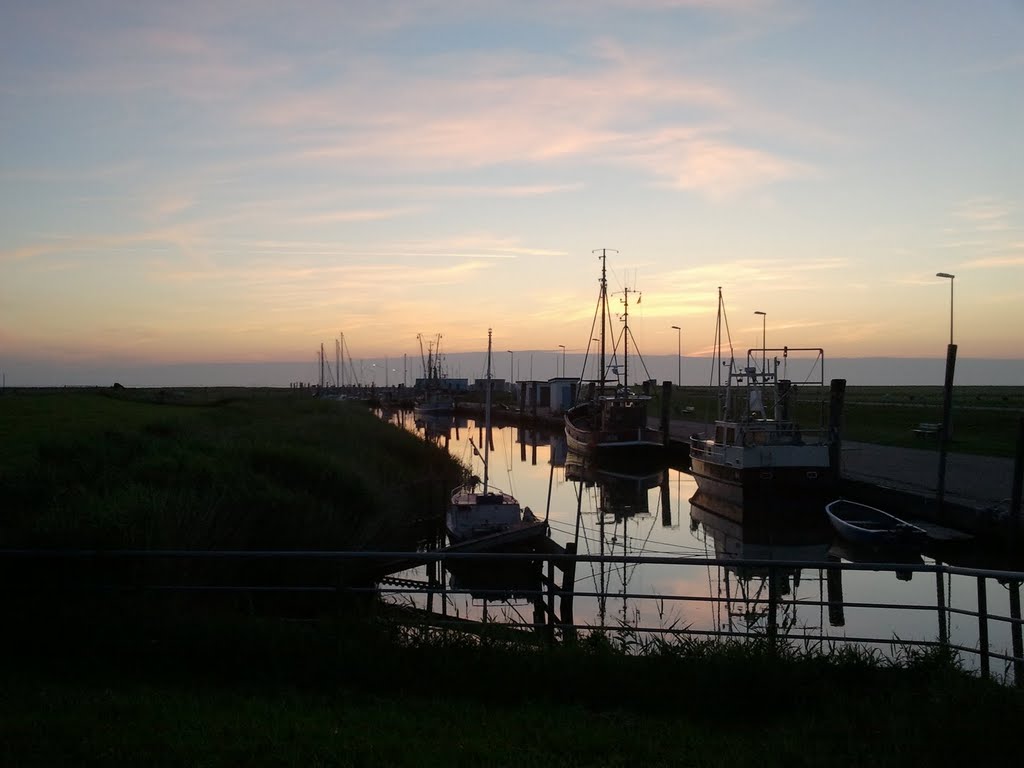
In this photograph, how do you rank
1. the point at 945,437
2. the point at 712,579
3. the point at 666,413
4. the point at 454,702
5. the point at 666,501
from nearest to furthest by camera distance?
the point at 454,702
the point at 712,579
the point at 945,437
the point at 666,501
the point at 666,413

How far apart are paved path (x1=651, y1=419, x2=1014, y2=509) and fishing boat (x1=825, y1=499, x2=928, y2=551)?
2.24 m

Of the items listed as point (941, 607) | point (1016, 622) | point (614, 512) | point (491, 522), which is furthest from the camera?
point (614, 512)

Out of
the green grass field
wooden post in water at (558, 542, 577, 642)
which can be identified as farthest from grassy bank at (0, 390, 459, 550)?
wooden post in water at (558, 542, 577, 642)

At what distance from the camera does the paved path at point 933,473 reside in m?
29.2

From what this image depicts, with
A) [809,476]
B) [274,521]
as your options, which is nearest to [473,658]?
[274,521]

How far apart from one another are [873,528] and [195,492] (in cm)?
1956

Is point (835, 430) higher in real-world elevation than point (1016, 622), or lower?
higher

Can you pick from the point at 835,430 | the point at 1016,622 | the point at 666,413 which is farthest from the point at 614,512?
the point at 1016,622

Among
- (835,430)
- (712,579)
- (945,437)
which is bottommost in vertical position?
(712,579)

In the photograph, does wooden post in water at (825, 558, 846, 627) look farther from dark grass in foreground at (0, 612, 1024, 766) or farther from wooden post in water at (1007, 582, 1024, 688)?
dark grass in foreground at (0, 612, 1024, 766)

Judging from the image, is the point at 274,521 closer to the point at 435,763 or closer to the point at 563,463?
the point at 435,763

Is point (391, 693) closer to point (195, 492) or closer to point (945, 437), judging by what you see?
point (195, 492)

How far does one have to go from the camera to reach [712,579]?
23281 mm

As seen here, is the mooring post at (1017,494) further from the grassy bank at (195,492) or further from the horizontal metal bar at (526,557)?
the horizontal metal bar at (526,557)
